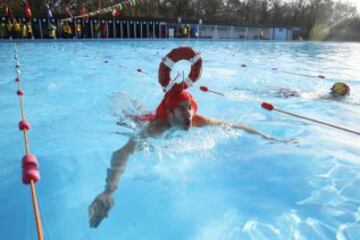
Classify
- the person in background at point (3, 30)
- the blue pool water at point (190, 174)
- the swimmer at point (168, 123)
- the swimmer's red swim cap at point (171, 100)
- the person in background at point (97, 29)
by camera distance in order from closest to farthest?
1. the blue pool water at point (190, 174)
2. the swimmer at point (168, 123)
3. the swimmer's red swim cap at point (171, 100)
4. the person in background at point (3, 30)
5. the person in background at point (97, 29)

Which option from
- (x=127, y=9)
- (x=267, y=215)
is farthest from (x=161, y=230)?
(x=127, y=9)

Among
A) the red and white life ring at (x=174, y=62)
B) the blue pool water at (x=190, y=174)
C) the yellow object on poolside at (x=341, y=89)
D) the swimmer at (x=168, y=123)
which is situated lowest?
the blue pool water at (x=190, y=174)

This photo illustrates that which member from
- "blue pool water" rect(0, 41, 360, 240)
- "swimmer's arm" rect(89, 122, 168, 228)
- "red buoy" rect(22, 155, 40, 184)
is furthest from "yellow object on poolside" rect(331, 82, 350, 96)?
"red buoy" rect(22, 155, 40, 184)

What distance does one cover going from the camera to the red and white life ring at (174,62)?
156 inches

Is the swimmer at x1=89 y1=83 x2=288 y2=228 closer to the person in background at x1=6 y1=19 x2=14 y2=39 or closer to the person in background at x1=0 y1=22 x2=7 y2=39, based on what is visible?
the person in background at x1=6 y1=19 x2=14 y2=39

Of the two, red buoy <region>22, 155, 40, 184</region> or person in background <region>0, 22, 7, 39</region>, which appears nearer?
red buoy <region>22, 155, 40, 184</region>

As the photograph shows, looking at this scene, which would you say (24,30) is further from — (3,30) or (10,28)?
(3,30)

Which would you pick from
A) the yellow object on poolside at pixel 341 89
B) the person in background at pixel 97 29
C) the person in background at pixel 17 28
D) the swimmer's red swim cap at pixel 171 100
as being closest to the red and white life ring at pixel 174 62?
the swimmer's red swim cap at pixel 171 100

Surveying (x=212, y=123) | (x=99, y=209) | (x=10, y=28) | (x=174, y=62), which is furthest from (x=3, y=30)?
(x=99, y=209)

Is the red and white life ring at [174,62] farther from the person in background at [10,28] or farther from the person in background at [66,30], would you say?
the person in background at [66,30]

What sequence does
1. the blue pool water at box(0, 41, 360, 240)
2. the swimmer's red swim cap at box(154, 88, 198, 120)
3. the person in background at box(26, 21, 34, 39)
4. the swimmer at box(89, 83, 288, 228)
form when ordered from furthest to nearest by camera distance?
the person in background at box(26, 21, 34, 39)
the swimmer's red swim cap at box(154, 88, 198, 120)
the swimmer at box(89, 83, 288, 228)
the blue pool water at box(0, 41, 360, 240)

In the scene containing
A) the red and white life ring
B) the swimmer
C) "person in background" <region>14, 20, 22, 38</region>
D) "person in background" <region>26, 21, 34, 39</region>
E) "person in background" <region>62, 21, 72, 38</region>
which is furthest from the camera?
"person in background" <region>62, 21, 72, 38</region>

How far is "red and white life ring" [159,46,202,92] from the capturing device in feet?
13.0

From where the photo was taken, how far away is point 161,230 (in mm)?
2842
